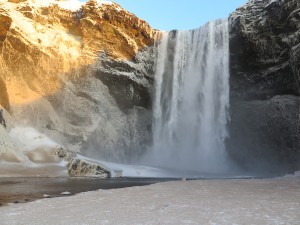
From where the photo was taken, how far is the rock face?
29672mm

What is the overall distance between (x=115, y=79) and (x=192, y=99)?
27.8 ft

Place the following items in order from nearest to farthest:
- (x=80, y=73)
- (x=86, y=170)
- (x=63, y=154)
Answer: (x=86, y=170) → (x=63, y=154) → (x=80, y=73)

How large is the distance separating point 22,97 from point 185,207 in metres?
26.4

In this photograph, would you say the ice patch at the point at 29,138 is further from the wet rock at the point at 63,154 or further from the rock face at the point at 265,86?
the rock face at the point at 265,86

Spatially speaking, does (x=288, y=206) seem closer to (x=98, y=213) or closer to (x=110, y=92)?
(x=98, y=213)

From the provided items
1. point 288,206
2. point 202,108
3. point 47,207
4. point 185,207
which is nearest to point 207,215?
point 185,207

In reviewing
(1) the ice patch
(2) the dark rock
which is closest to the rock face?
(2) the dark rock

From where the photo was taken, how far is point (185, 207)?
22.2ft

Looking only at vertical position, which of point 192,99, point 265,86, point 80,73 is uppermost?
point 80,73

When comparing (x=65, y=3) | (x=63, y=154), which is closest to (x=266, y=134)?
(x=63, y=154)

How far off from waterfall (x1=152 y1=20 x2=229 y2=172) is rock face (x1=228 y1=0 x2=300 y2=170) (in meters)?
1.55

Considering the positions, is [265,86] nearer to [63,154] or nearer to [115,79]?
[115,79]

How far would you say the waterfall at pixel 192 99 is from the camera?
32.6 metres

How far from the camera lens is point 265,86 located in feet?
106
